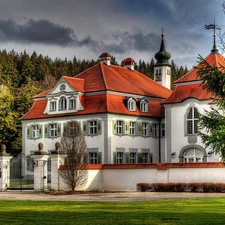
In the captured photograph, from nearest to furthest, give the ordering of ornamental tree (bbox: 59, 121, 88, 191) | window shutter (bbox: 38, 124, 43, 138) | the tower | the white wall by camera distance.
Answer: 1. the white wall
2. ornamental tree (bbox: 59, 121, 88, 191)
3. window shutter (bbox: 38, 124, 43, 138)
4. the tower

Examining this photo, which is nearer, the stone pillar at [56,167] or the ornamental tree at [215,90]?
the ornamental tree at [215,90]

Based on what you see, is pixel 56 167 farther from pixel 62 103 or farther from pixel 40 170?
pixel 62 103

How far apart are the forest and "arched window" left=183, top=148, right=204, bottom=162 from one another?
22.1 meters

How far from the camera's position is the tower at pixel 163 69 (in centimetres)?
6534

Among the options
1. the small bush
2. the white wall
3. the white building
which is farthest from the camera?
the white building

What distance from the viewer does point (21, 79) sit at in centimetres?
10450

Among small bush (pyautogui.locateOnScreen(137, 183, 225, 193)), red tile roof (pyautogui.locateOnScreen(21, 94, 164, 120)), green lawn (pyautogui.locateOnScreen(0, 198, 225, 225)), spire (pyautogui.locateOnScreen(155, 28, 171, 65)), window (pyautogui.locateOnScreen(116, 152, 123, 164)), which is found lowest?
green lawn (pyautogui.locateOnScreen(0, 198, 225, 225))

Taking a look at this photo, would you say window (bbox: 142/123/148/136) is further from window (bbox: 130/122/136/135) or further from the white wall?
the white wall

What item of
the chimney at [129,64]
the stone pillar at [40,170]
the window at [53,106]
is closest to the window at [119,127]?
the window at [53,106]

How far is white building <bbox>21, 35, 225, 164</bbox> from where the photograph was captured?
1767 inches

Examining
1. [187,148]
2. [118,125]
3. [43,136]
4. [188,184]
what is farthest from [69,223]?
[43,136]

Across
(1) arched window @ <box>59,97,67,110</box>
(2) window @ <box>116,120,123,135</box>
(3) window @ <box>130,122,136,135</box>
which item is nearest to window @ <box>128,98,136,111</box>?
(3) window @ <box>130,122,136,135</box>

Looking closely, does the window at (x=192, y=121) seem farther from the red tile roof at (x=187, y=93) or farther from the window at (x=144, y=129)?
the window at (x=144, y=129)

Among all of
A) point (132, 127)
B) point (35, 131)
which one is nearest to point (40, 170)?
point (132, 127)
